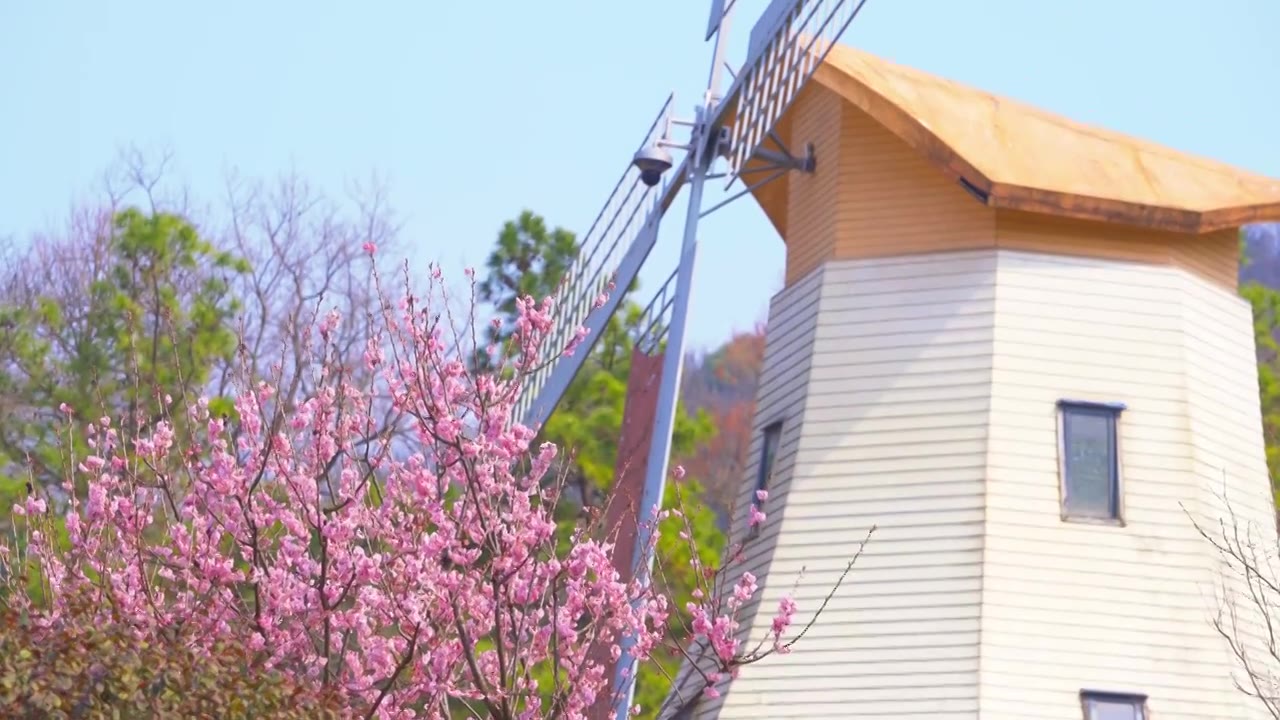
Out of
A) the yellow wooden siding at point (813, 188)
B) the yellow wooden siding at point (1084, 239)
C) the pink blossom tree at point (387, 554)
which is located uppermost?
the yellow wooden siding at point (813, 188)

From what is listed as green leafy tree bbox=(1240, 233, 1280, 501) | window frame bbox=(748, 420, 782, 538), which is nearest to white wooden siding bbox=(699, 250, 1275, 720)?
window frame bbox=(748, 420, 782, 538)

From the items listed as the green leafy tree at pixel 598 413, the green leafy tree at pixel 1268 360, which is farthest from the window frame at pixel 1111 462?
the green leafy tree at pixel 1268 360

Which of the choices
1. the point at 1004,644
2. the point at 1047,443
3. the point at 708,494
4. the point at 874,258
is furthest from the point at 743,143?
the point at 708,494

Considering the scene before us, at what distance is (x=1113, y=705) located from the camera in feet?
41.0

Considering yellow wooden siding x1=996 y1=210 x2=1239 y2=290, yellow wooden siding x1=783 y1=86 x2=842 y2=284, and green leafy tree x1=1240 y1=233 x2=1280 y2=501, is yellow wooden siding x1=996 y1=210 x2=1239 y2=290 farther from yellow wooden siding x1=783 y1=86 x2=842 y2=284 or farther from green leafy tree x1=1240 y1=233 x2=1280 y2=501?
green leafy tree x1=1240 y1=233 x2=1280 y2=501

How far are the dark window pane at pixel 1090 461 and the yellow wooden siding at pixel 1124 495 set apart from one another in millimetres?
82

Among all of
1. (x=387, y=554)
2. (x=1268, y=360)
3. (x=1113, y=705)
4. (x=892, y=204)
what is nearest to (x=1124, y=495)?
(x=1113, y=705)

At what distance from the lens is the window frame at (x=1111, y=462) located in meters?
12.9

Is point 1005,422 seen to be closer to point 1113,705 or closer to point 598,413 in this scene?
point 1113,705

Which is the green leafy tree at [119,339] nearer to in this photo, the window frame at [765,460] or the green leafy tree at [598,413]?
the green leafy tree at [598,413]

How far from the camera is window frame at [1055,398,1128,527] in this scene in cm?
1293

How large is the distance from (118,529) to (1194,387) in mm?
7005

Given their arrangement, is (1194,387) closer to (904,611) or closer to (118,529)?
(904,611)

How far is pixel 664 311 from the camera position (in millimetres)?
14828
